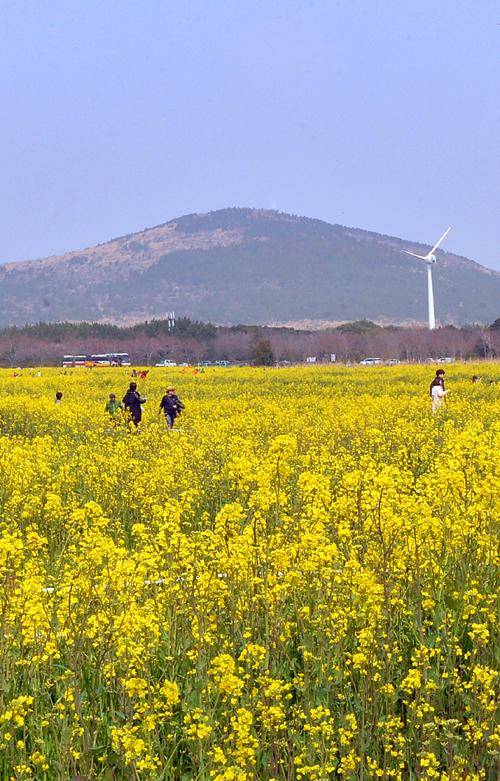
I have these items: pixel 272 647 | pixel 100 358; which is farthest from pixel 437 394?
pixel 100 358

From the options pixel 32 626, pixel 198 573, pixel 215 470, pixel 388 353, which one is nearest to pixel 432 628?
pixel 198 573

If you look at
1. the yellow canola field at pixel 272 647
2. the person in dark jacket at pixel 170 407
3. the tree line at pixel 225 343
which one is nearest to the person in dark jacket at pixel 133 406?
the person in dark jacket at pixel 170 407

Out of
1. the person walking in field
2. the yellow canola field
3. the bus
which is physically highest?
the bus

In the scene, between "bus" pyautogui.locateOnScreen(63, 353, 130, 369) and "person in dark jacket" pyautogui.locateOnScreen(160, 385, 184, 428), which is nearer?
"person in dark jacket" pyautogui.locateOnScreen(160, 385, 184, 428)

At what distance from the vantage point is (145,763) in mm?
4699

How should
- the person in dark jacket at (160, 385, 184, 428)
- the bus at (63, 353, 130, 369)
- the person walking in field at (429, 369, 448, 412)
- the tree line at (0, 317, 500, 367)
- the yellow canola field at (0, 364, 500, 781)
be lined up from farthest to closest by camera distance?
→ the bus at (63, 353, 130, 369)
the tree line at (0, 317, 500, 367)
the person walking in field at (429, 369, 448, 412)
the person in dark jacket at (160, 385, 184, 428)
the yellow canola field at (0, 364, 500, 781)

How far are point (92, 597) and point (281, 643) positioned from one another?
1.27 meters

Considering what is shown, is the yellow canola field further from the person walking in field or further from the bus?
the bus

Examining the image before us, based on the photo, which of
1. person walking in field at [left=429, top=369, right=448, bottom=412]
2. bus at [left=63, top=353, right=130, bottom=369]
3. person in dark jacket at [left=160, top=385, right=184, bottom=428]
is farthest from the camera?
bus at [left=63, top=353, right=130, bottom=369]

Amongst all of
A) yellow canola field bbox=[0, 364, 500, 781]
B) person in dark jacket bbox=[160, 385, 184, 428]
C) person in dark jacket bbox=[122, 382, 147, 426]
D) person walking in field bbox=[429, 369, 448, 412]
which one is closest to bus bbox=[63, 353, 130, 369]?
person walking in field bbox=[429, 369, 448, 412]

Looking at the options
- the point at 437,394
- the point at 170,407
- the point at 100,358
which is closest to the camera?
the point at 170,407

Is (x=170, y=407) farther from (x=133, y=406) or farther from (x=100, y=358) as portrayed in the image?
(x=100, y=358)

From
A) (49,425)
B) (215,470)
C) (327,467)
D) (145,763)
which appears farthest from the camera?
(49,425)

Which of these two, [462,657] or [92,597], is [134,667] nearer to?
[92,597]
